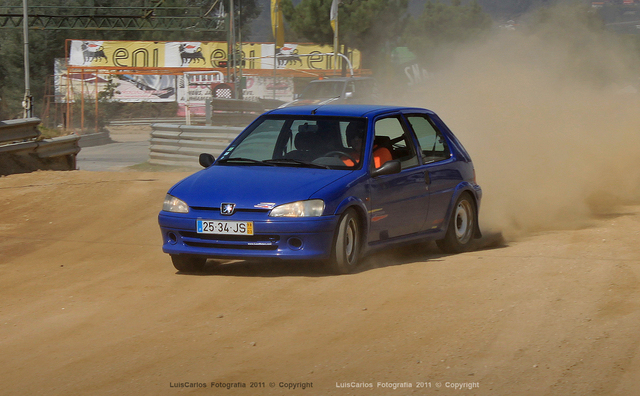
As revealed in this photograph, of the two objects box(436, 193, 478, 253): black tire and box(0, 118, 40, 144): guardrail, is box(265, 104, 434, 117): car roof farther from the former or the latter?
box(0, 118, 40, 144): guardrail

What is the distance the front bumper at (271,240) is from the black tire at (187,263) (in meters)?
0.21

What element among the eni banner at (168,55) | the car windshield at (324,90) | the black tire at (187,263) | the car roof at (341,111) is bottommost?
the black tire at (187,263)

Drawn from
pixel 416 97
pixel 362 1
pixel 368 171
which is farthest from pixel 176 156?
pixel 362 1

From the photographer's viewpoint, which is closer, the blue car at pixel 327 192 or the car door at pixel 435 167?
the blue car at pixel 327 192

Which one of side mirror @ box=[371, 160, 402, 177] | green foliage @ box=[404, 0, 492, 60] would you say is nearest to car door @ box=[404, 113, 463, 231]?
side mirror @ box=[371, 160, 402, 177]

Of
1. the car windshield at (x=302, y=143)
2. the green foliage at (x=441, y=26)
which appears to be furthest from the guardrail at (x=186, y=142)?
the green foliage at (x=441, y=26)

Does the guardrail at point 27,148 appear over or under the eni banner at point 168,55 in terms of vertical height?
under

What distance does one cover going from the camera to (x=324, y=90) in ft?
75.2

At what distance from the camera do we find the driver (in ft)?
23.5

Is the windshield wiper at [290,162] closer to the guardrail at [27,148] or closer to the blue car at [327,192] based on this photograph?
the blue car at [327,192]

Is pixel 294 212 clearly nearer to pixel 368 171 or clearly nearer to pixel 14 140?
pixel 368 171

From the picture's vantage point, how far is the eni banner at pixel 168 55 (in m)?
50.4

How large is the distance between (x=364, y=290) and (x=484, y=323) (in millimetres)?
1157

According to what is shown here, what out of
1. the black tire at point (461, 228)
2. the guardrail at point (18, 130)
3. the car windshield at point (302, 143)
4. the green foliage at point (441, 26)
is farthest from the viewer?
the green foliage at point (441, 26)
